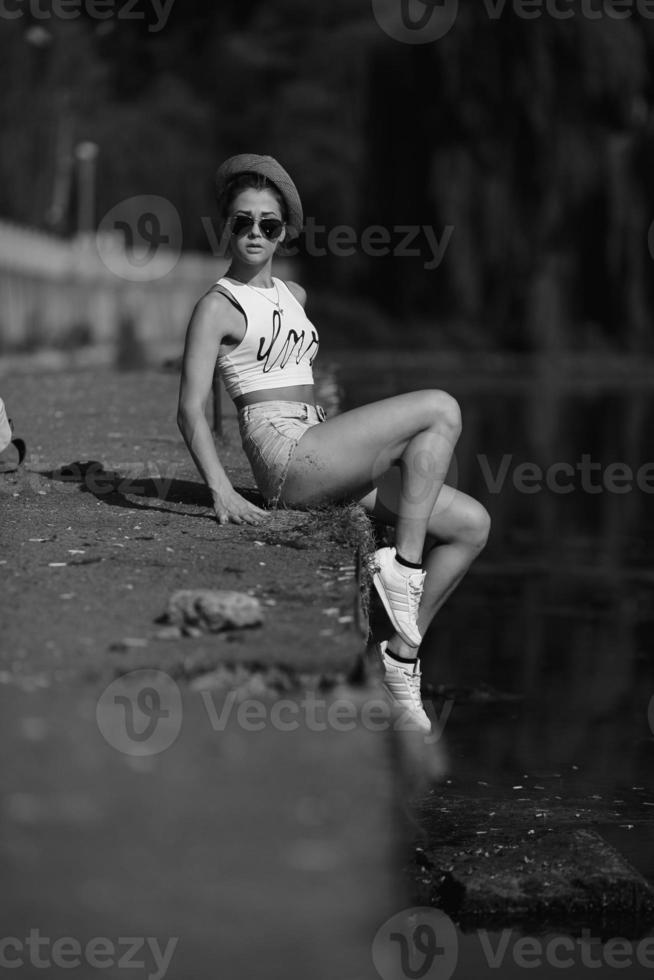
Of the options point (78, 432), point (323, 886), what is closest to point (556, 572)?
point (78, 432)

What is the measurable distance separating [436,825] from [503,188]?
2454 centimetres

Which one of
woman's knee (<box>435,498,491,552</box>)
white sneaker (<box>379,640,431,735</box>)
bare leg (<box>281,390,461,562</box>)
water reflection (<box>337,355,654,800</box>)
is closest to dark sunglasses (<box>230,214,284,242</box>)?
bare leg (<box>281,390,461,562</box>)

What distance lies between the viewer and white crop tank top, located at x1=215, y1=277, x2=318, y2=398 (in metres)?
6.28

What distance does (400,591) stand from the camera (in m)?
5.80

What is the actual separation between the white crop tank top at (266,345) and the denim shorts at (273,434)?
0.31ft

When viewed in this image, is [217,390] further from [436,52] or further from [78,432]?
[436,52]

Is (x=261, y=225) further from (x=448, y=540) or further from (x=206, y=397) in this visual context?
(x=448, y=540)

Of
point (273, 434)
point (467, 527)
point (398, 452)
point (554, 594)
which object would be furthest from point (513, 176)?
point (398, 452)

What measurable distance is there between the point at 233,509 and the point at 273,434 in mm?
299

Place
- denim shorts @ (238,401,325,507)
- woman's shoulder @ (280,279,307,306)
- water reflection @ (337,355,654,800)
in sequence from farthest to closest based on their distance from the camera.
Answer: water reflection @ (337,355,654,800), woman's shoulder @ (280,279,307,306), denim shorts @ (238,401,325,507)

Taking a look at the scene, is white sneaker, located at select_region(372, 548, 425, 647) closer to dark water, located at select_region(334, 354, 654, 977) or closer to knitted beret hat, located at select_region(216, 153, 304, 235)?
dark water, located at select_region(334, 354, 654, 977)

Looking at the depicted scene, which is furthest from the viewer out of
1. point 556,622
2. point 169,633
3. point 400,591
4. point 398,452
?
point 556,622

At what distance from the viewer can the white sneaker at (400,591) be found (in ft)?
19.0

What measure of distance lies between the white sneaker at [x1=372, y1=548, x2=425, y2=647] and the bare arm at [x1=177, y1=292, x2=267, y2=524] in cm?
50
